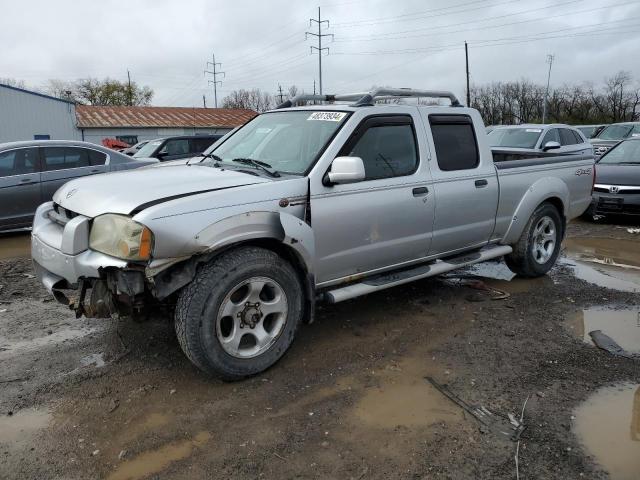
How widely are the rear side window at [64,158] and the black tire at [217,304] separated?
21.8 feet

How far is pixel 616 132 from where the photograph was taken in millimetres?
18062

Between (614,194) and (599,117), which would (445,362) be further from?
(599,117)

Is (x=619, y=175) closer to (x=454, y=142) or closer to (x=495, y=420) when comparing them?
(x=454, y=142)

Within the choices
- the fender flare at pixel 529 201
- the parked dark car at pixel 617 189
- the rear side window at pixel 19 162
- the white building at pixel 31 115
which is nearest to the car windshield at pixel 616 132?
the parked dark car at pixel 617 189

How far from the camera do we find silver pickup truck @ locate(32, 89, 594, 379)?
3.24 metres

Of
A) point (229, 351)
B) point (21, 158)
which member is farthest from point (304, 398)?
point (21, 158)

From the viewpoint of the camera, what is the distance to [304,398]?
339 centimetres

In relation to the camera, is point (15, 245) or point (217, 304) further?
point (15, 245)

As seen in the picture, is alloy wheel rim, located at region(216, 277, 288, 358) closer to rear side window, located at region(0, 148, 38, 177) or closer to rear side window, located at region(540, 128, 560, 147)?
rear side window, located at region(0, 148, 38, 177)

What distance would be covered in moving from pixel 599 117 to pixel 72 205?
68241 millimetres

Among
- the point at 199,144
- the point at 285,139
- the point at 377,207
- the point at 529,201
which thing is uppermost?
the point at 199,144

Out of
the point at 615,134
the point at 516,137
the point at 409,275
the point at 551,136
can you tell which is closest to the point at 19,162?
the point at 409,275

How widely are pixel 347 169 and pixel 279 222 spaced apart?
62 centimetres

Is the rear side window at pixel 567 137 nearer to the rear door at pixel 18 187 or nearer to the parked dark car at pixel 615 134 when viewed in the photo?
the parked dark car at pixel 615 134
